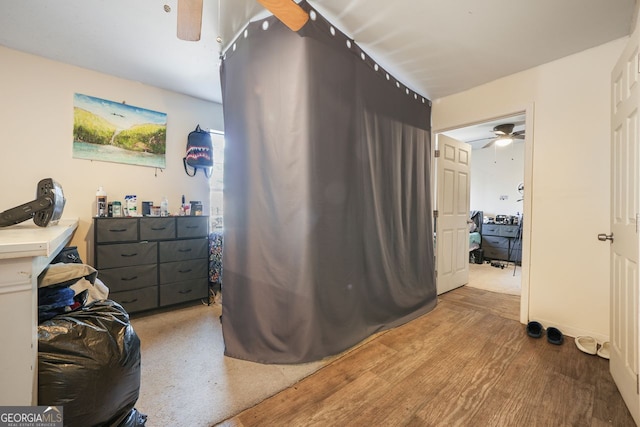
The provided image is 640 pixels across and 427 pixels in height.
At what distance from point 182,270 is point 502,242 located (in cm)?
553

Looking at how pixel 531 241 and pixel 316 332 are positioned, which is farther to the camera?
pixel 531 241

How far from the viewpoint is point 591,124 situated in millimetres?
2027

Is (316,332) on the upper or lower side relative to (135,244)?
lower

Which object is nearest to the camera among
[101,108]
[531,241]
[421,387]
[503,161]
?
[421,387]

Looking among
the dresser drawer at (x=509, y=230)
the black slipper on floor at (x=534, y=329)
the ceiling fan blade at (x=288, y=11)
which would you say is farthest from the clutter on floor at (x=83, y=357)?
the dresser drawer at (x=509, y=230)

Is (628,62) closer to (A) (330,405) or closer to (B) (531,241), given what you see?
(B) (531,241)

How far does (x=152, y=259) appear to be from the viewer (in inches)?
95.3

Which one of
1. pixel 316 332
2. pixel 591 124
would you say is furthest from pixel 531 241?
pixel 316 332

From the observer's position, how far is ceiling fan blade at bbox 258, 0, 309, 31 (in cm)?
106

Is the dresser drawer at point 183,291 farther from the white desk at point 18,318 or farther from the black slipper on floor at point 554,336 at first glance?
Result: the black slipper on floor at point 554,336

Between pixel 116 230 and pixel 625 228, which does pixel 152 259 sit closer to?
pixel 116 230

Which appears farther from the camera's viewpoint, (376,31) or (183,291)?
(183,291)

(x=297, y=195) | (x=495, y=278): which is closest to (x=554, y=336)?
(x=495, y=278)

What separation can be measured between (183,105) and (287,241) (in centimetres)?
240
